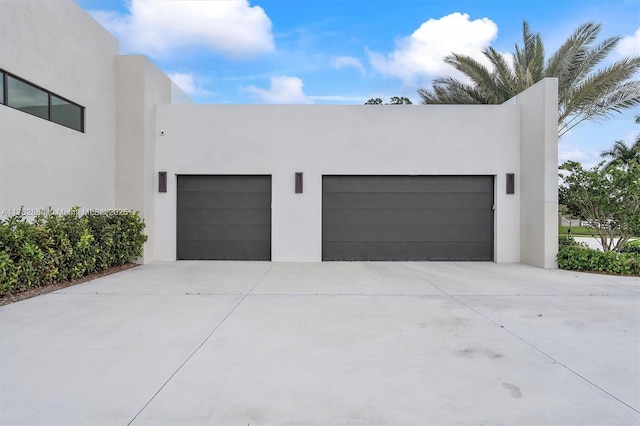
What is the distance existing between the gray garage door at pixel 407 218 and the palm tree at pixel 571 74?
4.48 m

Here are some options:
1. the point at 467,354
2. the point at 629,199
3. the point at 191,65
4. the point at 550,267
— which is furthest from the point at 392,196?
the point at 191,65

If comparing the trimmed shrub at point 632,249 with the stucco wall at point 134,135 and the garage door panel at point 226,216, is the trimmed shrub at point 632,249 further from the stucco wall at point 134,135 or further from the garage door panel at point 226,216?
the stucco wall at point 134,135

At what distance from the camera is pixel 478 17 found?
11500mm

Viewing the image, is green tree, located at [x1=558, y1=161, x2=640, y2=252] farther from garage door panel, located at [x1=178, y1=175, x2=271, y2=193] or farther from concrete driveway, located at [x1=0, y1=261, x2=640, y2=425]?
garage door panel, located at [x1=178, y1=175, x2=271, y2=193]

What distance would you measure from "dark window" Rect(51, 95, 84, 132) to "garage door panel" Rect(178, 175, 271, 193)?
244cm

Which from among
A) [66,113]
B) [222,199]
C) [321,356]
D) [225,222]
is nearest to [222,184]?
[222,199]

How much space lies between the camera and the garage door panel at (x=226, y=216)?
29.9 feet

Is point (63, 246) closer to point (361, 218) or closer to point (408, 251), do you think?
point (361, 218)

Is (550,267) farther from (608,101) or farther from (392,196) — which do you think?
(608,101)

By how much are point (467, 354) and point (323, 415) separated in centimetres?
158

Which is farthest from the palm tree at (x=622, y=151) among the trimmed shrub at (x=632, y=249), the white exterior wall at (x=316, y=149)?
the white exterior wall at (x=316, y=149)

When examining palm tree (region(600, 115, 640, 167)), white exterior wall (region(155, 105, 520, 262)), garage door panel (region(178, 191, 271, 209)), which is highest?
palm tree (region(600, 115, 640, 167))

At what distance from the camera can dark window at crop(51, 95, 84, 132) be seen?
6898mm

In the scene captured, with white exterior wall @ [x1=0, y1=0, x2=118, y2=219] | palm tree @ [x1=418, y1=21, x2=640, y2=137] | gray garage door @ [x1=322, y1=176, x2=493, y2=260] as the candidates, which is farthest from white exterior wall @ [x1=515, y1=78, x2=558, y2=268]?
white exterior wall @ [x1=0, y1=0, x2=118, y2=219]
